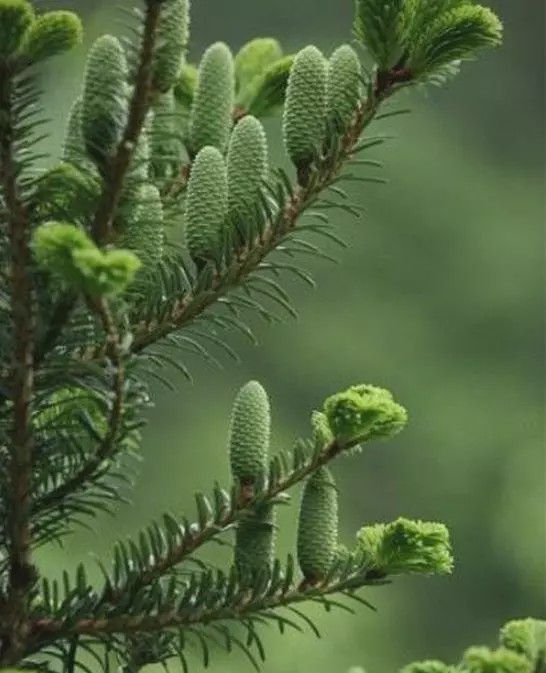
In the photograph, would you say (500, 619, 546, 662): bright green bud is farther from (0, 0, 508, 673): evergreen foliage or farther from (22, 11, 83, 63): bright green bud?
(22, 11, 83, 63): bright green bud

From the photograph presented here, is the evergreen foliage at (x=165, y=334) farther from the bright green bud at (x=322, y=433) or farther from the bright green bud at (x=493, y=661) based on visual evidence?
the bright green bud at (x=493, y=661)

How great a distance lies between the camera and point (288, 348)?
208 inches

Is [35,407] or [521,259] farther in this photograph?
[521,259]

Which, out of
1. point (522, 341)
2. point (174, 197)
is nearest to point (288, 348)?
point (522, 341)

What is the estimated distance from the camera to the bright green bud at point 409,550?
79 centimetres

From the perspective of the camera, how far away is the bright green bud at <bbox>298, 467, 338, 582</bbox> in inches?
31.0

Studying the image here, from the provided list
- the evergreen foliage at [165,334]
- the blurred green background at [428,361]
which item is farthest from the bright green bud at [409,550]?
the blurred green background at [428,361]

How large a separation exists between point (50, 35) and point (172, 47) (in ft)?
0.19

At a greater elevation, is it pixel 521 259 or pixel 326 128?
pixel 521 259

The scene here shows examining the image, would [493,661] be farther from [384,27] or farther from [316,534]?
[384,27]

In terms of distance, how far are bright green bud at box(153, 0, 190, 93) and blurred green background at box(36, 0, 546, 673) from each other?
3369mm

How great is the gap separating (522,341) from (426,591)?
1046mm

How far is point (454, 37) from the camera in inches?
30.1

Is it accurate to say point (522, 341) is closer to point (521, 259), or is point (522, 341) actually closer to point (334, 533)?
point (521, 259)
